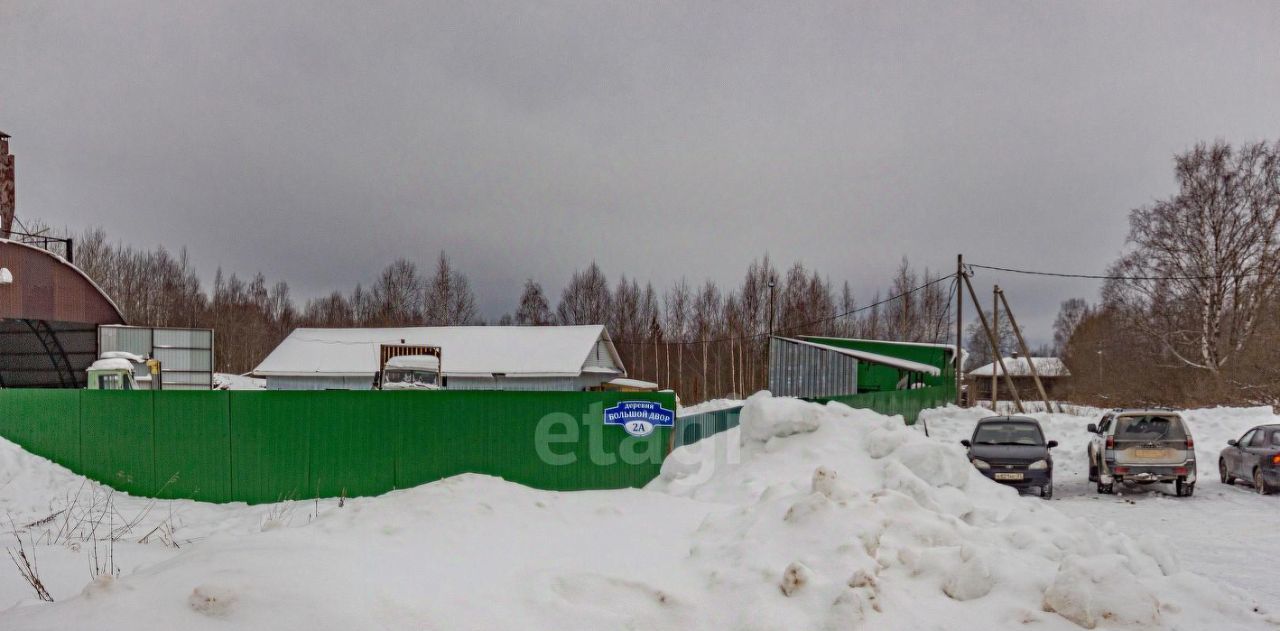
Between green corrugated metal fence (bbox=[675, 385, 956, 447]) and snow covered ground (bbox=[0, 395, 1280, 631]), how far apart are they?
77.9 inches

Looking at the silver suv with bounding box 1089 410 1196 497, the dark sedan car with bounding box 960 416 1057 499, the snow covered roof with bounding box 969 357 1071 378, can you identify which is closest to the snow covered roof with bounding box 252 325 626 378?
the dark sedan car with bounding box 960 416 1057 499

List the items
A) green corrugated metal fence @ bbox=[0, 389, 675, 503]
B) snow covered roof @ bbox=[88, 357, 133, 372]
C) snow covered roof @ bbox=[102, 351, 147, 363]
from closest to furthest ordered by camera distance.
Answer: green corrugated metal fence @ bbox=[0, 389, 675, 503], snow covered roof @ bbox=[88, 357, 133, 372], snow covered roof @ bbox=[102, 351, 147, 363]

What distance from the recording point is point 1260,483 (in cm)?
1355

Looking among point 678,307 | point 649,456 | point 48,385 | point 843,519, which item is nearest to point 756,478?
point 649,456

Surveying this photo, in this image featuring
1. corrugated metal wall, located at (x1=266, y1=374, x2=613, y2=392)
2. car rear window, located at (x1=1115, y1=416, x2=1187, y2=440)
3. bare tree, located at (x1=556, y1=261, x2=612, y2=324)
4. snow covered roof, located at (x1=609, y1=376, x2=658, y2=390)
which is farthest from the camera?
bare tree, located at (x1=556, y1=261, x2=612, y2=324)

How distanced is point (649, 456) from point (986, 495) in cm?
532

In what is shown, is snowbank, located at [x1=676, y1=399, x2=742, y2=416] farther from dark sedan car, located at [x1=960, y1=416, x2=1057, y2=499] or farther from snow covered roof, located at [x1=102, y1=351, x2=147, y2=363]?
snow covered roof, located at [x1=102, y1=351, x2=147, y2=363]

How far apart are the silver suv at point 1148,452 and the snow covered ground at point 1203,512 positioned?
374 mm

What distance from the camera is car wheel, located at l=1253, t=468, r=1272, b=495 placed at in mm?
13422

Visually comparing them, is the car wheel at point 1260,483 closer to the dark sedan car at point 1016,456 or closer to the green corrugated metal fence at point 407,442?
the dark sedan car at point 1016,456

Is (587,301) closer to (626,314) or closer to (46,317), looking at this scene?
(626,314)

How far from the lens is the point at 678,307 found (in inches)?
2350

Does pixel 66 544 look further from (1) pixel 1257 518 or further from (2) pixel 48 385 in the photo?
(2) pixel 48 385

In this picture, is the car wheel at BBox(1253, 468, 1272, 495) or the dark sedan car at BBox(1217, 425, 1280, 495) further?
the car wheel at BBox(1253, 468, 1272, 495)
